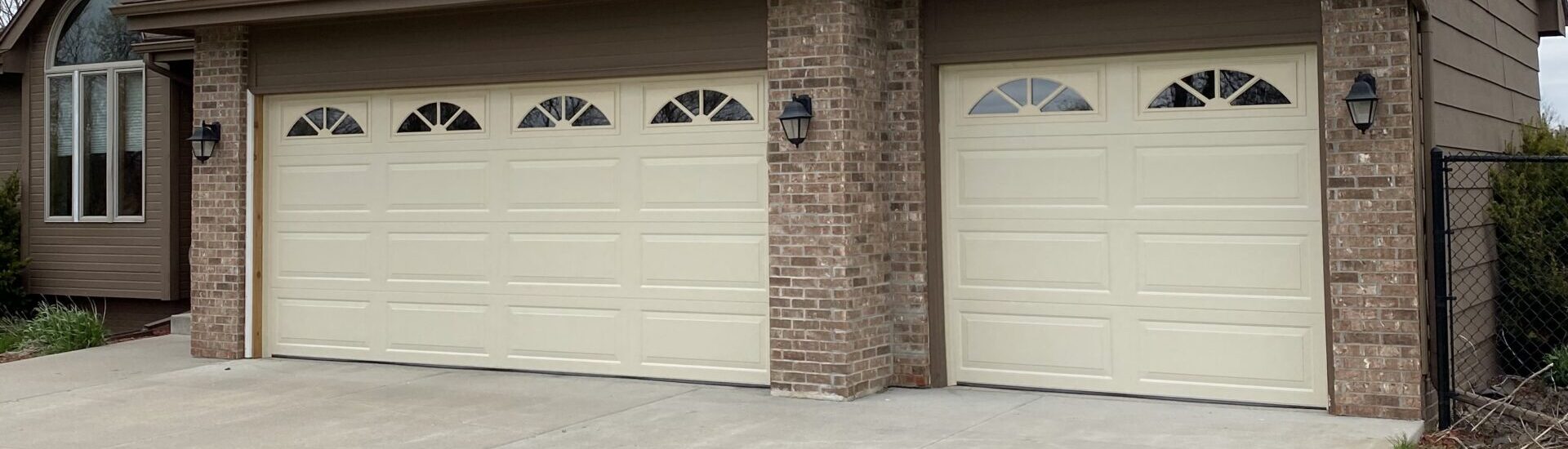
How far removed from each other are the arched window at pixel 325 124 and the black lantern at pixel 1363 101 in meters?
6.88

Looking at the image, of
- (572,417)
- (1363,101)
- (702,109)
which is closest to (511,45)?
(702,109)

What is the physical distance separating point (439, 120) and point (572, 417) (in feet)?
10.3

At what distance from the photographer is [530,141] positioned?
970cm

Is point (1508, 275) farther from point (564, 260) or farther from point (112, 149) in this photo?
point (112, 149)

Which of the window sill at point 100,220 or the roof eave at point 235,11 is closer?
the roof eave at point 235,11

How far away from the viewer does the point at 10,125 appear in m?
14.2

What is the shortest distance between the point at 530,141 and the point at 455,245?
3.25 ft

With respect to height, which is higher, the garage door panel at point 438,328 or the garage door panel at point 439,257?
the garage door panel at point 439,257

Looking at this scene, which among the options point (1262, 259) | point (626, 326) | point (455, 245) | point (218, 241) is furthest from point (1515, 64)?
point (218, 241)

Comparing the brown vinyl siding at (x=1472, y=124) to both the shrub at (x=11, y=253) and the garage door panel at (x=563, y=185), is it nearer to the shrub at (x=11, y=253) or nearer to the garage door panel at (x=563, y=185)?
the garage door panel at (x=563, y=185)

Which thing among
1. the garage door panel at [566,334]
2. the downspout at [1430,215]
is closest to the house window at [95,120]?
the garage door panel at [566,334]

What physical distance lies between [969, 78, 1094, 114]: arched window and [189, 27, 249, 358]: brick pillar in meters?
5.67

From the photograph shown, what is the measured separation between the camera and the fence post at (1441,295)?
7.27m

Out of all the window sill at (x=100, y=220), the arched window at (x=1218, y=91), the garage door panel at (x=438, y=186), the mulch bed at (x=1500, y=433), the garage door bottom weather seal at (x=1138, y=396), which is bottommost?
the mulch bed at (x=1500, y=433)
